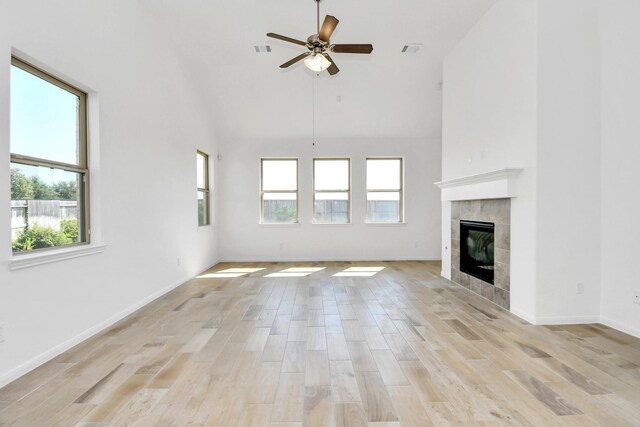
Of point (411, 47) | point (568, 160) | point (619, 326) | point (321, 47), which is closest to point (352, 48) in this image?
point (321, 47)

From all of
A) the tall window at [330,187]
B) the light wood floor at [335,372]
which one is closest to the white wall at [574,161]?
the light wood floor at [335,372]

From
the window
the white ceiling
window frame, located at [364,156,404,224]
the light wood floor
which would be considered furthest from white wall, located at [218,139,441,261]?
the light wood floor

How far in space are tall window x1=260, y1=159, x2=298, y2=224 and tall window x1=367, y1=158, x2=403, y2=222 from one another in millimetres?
1682

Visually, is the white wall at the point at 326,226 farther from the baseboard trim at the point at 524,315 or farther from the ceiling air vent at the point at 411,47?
the baseboard trim at the point at 524,315

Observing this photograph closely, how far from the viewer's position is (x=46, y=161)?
2914mm

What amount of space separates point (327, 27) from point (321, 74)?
9.80ft

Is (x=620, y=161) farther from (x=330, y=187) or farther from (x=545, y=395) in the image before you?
(x=330, y=187)

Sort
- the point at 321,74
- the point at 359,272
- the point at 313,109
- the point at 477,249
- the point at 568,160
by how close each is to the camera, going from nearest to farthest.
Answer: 1. the point at 568,160
2. the point at 477,249
3. the point at 321,74
4. the point at 359,272
5. the point at 313,109

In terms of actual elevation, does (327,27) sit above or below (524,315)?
above

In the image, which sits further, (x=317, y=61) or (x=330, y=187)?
(x=330, y=187)

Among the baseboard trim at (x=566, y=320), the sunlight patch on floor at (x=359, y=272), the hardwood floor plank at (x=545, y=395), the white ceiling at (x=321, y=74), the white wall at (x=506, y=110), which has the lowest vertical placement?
the sunlight patch on floor at (x=359, y=272)

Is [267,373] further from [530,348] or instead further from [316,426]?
[530,348]

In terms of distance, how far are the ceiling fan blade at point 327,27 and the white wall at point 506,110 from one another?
197 centimetres

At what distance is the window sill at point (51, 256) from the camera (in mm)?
2465
